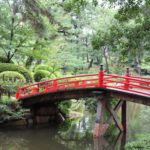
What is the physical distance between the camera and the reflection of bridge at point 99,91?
14.6m

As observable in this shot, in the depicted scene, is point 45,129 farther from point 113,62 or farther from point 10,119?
point 113,62

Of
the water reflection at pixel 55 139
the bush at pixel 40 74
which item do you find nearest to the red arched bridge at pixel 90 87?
the water reflection at pixel 55 139

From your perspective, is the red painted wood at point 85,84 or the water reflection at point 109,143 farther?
the red painted wood at point 85,84

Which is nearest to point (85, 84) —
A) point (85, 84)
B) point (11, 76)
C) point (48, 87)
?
point (85, 84)

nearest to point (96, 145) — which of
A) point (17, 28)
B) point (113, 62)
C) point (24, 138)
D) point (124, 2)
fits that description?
point (24, 138)

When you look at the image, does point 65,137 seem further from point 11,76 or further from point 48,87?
point 11,76

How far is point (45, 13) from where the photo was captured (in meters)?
11.5

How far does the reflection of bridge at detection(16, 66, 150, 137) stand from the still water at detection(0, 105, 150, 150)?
0.77m

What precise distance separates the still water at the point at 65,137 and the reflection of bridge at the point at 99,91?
0.77 m

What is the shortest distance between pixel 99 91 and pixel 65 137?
2.97 meters

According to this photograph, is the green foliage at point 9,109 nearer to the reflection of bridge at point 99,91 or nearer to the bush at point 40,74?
the reflection of bridge at point 99,91

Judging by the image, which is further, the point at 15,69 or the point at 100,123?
the point at 15,69

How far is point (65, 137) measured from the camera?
16.6 metres

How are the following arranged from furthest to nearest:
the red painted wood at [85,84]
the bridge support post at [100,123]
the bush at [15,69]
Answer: the bush at [15,69] → the bridge support post at [100,123] → the red painted wood at [85,84]
